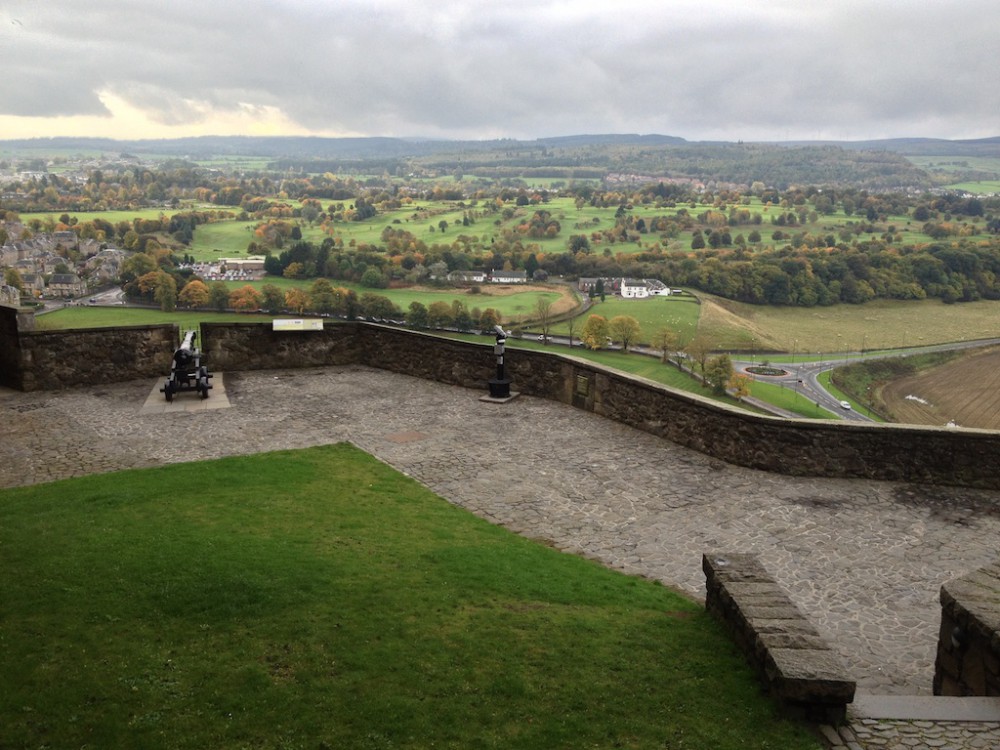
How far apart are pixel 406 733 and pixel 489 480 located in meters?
6.29

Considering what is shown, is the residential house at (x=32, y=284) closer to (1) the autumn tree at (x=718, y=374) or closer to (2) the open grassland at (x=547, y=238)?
(2) the open grassland at (x=547, y=238)

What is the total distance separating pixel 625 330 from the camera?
44.1m

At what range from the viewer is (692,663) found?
5.30 m

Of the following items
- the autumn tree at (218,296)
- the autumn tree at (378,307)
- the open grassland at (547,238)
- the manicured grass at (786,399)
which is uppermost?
the open grassland at (547,238)

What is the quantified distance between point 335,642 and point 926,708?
399 cm

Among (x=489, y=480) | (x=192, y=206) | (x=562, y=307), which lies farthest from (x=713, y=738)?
(x=192, y=206)

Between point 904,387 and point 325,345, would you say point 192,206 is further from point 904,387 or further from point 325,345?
point 904,387

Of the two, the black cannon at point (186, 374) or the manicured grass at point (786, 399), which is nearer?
the black cannon at point (186, 374)

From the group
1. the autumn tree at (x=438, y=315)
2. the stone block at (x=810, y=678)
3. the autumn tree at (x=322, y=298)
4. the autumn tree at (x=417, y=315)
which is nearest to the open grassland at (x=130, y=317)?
the autumn tree at (x=322, y=298)

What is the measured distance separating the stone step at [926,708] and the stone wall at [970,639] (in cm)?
29

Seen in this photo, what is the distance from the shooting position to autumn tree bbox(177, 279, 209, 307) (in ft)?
82.9

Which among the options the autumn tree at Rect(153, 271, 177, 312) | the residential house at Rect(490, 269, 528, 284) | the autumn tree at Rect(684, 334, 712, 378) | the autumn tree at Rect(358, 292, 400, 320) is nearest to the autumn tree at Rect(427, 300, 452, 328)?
the autumn tree at Rect(358, 292, 400, 320)

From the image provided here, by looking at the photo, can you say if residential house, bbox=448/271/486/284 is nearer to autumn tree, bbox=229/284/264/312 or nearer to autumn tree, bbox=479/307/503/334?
autumn tree, bbox=479/307/503/334

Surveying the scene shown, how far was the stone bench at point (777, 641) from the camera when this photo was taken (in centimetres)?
459
